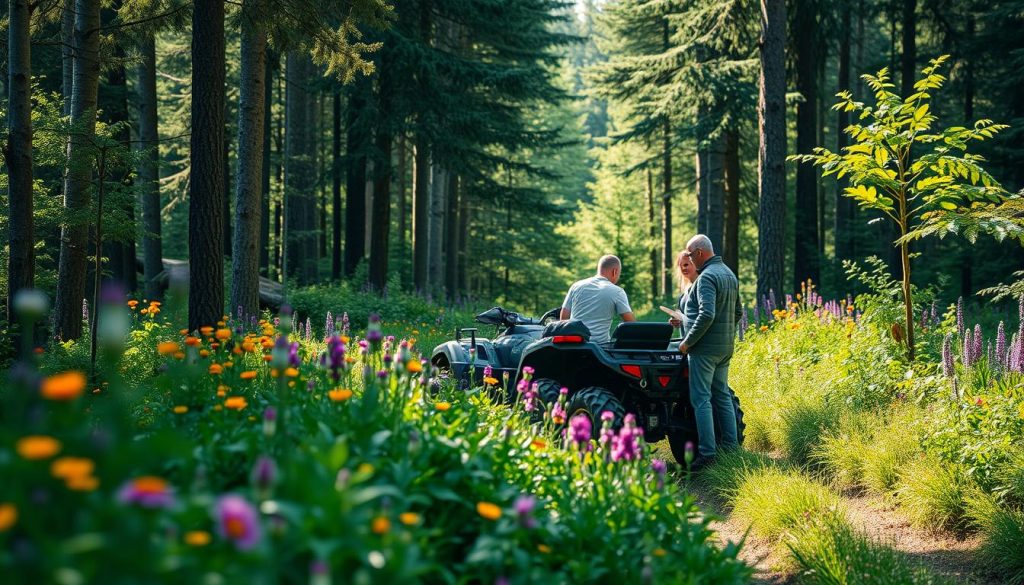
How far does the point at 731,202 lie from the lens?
20.7 meters

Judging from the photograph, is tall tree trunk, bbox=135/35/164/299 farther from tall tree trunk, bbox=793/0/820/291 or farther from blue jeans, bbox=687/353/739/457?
tall tree trunk, bbox=793/0/820/291

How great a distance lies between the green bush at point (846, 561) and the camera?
14.6ft

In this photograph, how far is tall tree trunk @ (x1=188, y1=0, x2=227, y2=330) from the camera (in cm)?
851

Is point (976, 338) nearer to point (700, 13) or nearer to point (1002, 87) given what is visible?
point (700, 13)

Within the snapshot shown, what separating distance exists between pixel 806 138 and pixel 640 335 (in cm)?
1422

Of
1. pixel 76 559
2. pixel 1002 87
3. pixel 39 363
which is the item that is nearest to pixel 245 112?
pixel 39 363

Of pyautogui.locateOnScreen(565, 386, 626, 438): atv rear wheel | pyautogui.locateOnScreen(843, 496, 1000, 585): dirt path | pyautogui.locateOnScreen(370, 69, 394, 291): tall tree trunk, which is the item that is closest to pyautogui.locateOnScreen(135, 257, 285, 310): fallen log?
pyautogui.locateOnScreen(370, 69, 394, 291): tall tree trunk

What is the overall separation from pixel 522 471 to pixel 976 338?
15.5ft

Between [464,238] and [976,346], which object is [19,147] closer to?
[976,346]

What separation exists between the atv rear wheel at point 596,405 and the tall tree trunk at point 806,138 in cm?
1407

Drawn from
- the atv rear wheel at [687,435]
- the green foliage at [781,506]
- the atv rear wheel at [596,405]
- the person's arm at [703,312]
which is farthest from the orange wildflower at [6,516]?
the atv rear wheel at [687,435]

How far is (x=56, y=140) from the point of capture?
959 cm

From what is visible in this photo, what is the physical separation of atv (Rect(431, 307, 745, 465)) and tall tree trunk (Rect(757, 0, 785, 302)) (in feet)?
18.7

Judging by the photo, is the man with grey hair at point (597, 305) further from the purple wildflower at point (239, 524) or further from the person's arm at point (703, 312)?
the purple wildflower at point (239, 524)
